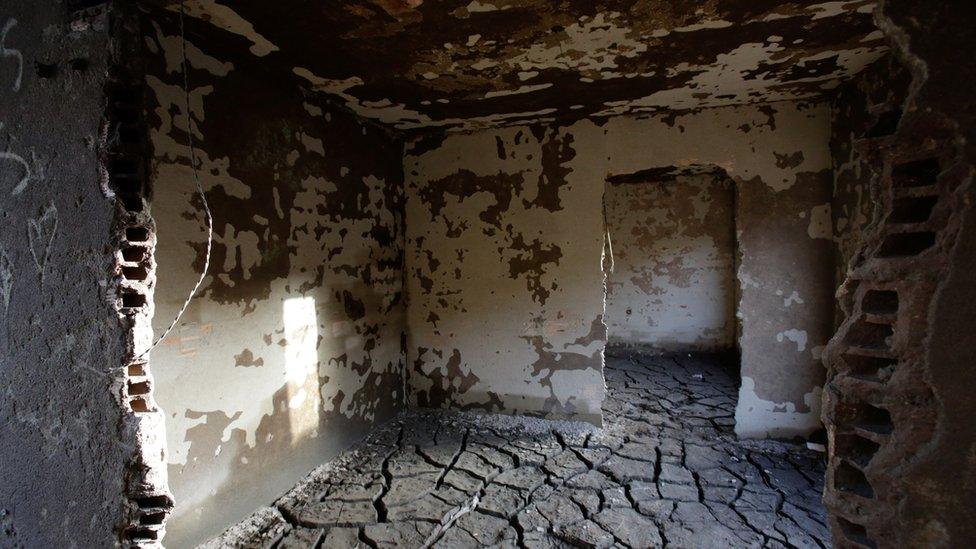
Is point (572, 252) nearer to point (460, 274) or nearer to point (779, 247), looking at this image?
point (460, 274)

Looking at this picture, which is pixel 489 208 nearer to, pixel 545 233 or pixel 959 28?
pixel 545 233

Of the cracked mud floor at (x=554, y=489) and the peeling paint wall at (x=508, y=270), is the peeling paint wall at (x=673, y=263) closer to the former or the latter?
the cracked mud floor at (x=554, y=489)

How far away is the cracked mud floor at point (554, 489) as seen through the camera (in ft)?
7.07

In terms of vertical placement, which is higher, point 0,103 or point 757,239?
point 0,103

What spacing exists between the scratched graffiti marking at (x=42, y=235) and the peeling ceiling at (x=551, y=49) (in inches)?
36.2

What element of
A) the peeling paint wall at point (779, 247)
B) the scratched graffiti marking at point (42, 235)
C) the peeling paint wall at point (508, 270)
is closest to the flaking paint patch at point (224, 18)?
the scratched graffiti marking at point (42, 235)

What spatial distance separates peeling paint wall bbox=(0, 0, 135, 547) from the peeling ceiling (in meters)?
0.52

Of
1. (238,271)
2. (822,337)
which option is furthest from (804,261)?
(238,271)

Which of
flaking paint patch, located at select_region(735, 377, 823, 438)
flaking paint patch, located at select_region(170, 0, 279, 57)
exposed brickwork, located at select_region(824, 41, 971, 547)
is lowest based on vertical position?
flaking paint patch, located at select_region(735, 377, 823, 438)

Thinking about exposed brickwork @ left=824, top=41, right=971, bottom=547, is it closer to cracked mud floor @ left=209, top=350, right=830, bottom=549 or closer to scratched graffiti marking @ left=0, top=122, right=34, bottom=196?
cracked mud floor @ left=209, top=350, right=830, bottom=549

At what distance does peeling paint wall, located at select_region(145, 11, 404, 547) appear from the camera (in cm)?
189

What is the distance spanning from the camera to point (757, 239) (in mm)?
3043

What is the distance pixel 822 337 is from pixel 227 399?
140 inches

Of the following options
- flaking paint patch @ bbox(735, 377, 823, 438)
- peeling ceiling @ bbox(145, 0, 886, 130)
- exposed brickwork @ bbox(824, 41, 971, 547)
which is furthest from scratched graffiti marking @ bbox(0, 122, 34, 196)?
flaking paint patch @ bbox(735, 377, 823, 438)
